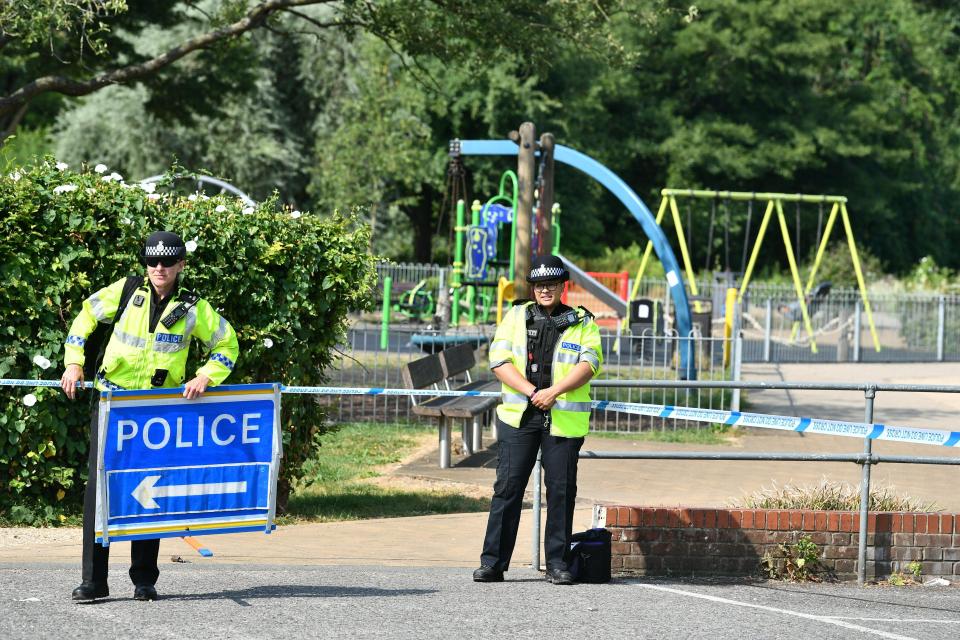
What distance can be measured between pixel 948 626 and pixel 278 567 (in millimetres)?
3415

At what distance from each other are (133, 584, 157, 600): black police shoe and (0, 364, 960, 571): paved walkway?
1082 mm

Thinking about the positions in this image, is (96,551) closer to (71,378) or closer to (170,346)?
(71,378)

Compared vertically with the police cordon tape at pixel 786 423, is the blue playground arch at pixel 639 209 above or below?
above

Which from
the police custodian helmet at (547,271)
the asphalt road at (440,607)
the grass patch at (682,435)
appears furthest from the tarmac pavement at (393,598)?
the grass patch at (682,435)

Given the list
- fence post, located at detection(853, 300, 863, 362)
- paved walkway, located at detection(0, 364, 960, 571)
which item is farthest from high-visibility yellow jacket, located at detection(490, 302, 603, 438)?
fence post, located at detection(853, 300, 863, 362)

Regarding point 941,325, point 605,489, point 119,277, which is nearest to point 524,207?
point 605,489

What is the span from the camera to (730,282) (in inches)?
1409

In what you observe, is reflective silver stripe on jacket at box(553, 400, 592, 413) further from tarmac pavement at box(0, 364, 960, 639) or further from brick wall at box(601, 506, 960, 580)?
tarmac pavement at box(0, 364, 960, 639)

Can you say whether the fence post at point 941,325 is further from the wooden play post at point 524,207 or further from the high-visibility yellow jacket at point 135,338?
the high-visibility yellow jacket at point 135,338

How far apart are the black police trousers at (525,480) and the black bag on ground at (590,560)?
9 centimetres

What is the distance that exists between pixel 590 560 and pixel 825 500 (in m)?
1.67

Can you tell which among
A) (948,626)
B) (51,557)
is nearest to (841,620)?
(948,626)

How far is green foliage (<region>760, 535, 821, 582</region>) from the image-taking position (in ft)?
25.5

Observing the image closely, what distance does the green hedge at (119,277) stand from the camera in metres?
8.39
